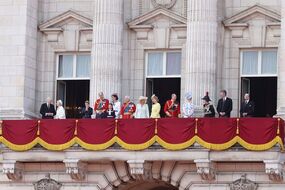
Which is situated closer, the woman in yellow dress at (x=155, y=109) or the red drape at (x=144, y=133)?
the red drape at (x=144, y=133)

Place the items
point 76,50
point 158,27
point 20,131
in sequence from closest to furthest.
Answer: point 20,131 < point 158,27 < point 76,50

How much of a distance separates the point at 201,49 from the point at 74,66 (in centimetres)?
790

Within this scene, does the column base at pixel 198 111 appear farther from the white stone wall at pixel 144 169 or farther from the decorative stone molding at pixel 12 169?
the decorative stone molding at pixel 12 169

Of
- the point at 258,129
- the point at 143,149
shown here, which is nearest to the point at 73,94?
the point at 143,149

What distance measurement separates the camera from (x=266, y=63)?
79938 millimetres

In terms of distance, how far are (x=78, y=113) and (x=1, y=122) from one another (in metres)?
5.77

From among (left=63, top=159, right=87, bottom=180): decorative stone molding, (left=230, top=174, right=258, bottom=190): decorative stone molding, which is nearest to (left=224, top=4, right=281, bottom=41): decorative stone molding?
(left=230, top=174, right=258, bottom=190): decorative stone molding

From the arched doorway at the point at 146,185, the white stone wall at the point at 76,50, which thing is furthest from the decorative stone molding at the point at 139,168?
the white stone wall at the point at 76,50

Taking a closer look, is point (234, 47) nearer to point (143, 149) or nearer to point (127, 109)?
point (127, 109)

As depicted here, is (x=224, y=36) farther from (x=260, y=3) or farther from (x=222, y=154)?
(x=222, y=154)

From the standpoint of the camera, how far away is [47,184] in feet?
257

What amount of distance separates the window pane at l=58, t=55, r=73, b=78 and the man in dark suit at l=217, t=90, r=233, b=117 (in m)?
9.88

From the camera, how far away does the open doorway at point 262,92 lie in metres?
79.6

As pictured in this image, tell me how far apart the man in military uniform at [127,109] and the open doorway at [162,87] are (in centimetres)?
404
